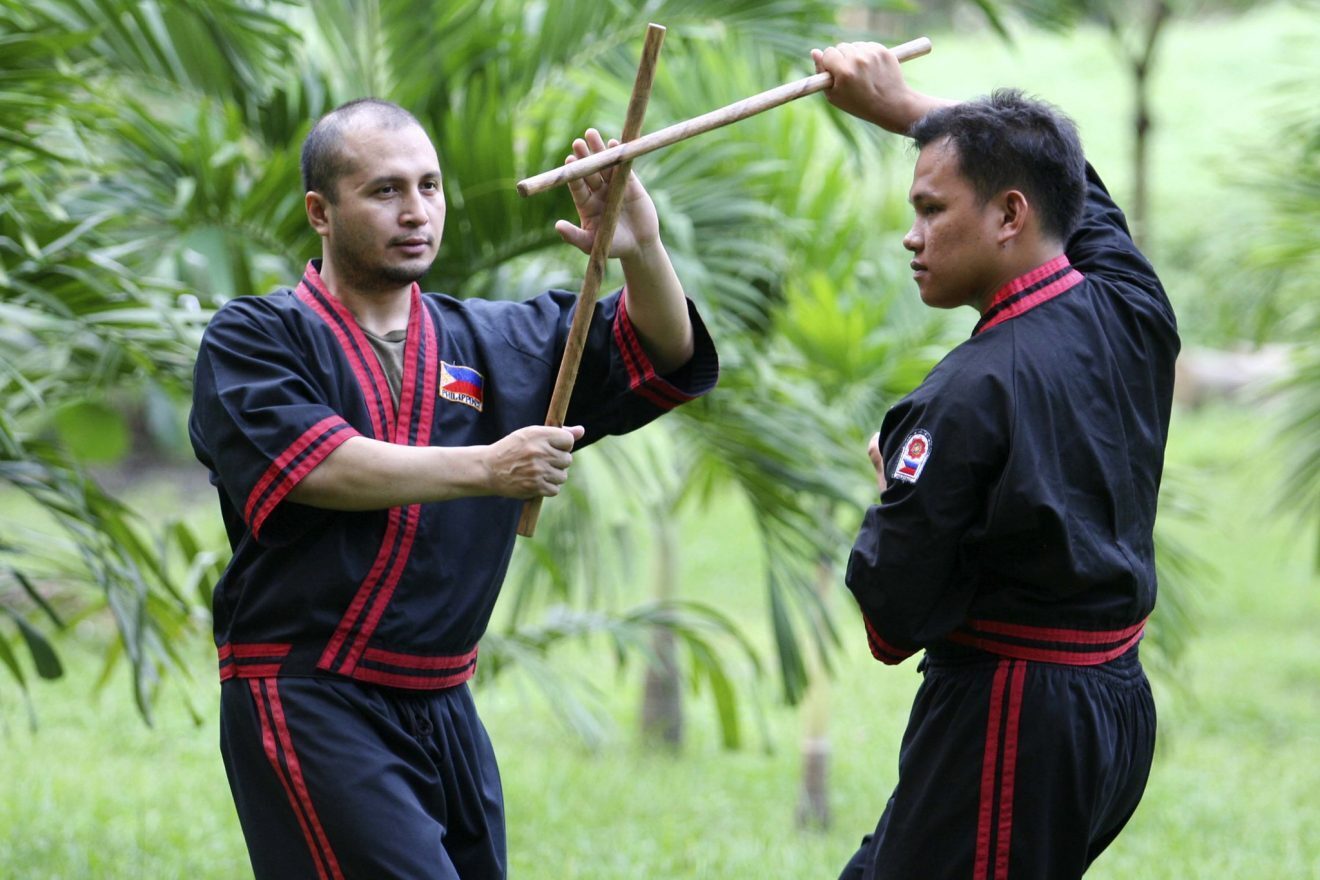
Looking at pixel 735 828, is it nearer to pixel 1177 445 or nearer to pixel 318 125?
pixel 318 125

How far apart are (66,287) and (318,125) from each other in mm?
1134

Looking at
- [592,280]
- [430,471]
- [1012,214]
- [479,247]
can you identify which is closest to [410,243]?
[592,280]

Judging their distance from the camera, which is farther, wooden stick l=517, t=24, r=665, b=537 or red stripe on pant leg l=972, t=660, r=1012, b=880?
wooden stick l=517, t=24, r=665, b=537

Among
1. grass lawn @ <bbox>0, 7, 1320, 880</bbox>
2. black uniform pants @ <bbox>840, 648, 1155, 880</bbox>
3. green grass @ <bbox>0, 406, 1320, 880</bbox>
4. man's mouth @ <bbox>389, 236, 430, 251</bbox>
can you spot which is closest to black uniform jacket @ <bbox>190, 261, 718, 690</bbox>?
man's mouth @ <bbox>389, 236, 430, 251</bbox>

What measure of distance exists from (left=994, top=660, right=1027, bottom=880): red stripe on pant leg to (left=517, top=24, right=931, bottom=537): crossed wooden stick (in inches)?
31.0

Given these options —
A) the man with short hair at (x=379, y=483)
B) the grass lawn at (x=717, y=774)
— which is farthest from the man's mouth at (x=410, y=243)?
the grass lawn at (x=717, y=774)

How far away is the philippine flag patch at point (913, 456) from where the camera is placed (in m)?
2.22

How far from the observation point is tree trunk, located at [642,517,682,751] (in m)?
6.26

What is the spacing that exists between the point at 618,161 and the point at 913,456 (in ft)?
2.12

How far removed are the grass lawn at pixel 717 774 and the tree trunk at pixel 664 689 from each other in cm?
12

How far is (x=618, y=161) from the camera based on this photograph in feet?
7.91

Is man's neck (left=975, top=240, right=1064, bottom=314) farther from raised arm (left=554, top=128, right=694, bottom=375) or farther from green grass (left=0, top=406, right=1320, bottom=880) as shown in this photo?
green grass (left=0, top=406, right=1320, bottom=880)

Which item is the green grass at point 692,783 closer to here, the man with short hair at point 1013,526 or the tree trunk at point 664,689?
the tree trunk at point 664,689

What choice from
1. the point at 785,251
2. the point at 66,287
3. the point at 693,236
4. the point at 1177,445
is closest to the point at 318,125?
the point at 66,287
